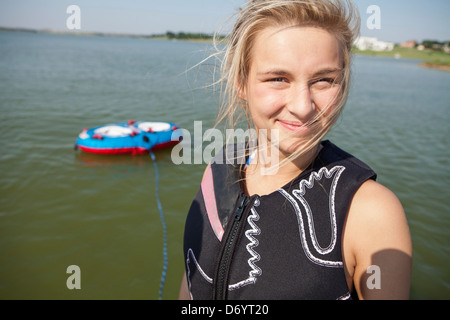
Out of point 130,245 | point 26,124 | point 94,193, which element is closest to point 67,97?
point 26,124

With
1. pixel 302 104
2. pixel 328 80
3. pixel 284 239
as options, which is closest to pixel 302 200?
pixel 284 239

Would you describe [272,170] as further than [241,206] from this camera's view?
Yes

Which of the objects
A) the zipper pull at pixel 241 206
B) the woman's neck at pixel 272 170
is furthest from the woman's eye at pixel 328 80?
the zipper pull at pixel 241 206

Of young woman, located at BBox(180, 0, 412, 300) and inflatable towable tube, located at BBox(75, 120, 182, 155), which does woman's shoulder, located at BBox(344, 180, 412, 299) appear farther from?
inflatable towable tube, located at BBox(75, 120, 182, 155)

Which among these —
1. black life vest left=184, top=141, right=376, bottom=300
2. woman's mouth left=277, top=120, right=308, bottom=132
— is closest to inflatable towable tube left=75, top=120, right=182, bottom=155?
black life vest left=184, top=141, right=376, bottom=300

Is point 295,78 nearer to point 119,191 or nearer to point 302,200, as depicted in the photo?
point 302,200

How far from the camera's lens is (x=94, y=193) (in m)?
6.56

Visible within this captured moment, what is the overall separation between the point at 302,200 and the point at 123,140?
7228mm

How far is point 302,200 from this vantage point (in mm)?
1498

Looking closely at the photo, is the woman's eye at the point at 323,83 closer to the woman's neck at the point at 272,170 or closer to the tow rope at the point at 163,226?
the woman's neck at the point at 272,170

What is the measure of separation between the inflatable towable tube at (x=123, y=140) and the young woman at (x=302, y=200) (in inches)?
268

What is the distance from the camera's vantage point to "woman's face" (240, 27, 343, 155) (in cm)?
135

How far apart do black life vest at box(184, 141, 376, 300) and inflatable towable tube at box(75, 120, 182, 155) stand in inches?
266

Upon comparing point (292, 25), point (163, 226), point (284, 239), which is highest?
point (292, 25)
